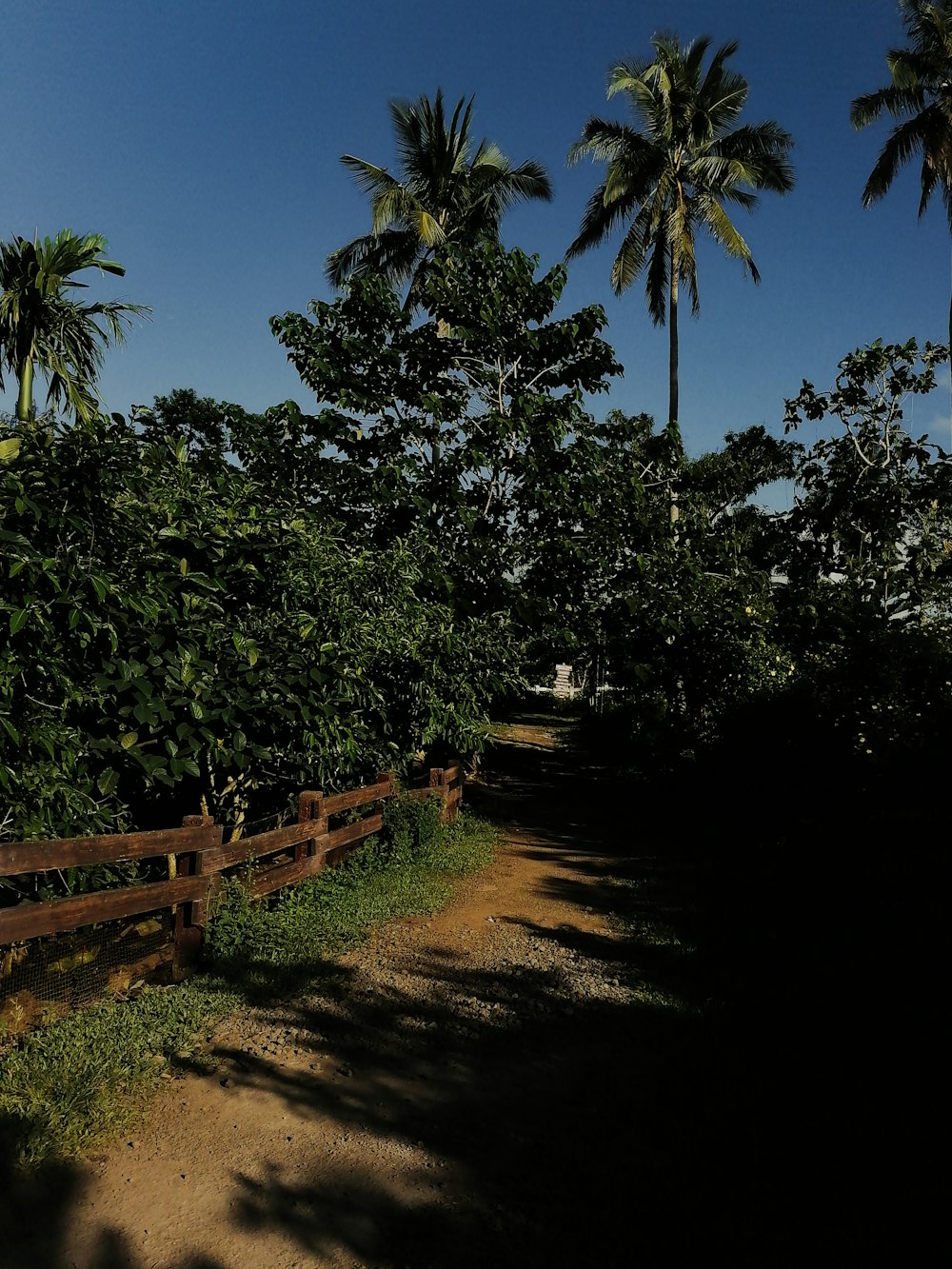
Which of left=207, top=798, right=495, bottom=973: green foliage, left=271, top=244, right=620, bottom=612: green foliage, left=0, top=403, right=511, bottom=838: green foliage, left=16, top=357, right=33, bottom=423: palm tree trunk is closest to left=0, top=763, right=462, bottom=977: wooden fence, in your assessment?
left=207, top=798, right=495, bottom=973: green foliage

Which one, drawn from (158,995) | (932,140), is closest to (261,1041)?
(158,995)

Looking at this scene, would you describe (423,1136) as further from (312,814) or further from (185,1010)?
(312,814)

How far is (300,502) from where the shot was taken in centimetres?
1111

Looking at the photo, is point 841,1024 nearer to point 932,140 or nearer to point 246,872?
point 246,872

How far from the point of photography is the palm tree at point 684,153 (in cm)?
2086

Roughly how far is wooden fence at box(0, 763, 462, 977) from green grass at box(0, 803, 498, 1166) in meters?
0.20

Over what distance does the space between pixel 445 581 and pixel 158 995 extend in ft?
20.7

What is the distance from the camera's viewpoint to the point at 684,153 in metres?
21.4

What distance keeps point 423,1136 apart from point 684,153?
23.4m

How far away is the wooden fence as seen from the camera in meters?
4.24

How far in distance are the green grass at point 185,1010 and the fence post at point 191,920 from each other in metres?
0.10

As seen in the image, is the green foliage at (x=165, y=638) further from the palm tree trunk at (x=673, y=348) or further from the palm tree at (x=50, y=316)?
the palm tree trunk at (x=673, y=348)

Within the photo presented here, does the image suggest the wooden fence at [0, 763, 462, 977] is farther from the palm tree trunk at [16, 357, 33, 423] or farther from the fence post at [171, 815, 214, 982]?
the palm tree trunk at [16, 357, 33, 423]

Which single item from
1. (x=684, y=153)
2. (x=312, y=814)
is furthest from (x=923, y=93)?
(x=312, y=814)
